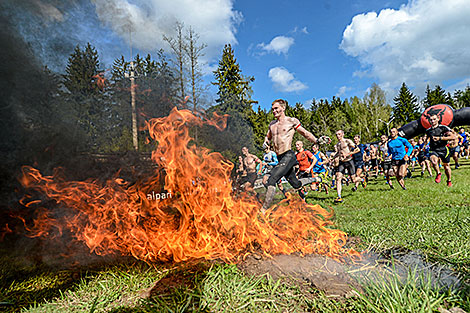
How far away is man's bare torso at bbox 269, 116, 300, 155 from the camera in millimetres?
5337

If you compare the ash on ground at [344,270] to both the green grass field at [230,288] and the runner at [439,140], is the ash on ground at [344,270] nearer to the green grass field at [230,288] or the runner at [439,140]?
Answer: the green grass field at [230,288]

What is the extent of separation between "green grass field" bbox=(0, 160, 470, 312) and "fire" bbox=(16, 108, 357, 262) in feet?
1.29

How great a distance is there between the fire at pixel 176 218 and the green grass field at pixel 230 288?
39cm

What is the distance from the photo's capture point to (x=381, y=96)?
170 ft

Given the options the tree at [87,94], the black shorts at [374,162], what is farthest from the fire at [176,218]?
the black shorts at [374,162]

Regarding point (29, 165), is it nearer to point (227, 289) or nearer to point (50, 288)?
point (50, 288)

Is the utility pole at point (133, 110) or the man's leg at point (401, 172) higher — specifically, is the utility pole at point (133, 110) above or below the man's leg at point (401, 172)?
above

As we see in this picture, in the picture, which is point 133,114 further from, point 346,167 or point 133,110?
point 346,167

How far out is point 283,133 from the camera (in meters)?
5.38

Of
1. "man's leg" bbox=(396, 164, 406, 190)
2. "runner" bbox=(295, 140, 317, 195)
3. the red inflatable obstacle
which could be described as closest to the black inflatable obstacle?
the red inflatable obstacle

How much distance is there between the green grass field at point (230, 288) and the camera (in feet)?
7.45

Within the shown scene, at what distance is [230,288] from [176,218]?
2209mm

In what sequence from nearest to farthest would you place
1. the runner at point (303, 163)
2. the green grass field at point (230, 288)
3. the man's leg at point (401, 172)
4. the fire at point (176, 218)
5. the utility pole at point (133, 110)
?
the green grass field at point (230, 288) → the fire at point (176, 218) → the utility pole at point (133, 110) → the man's leg at point (401, 172) → the runner at point (303, 163)

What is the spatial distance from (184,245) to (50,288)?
5.71 feet
